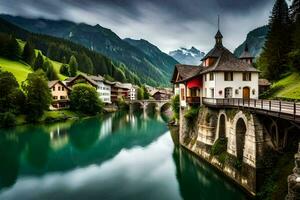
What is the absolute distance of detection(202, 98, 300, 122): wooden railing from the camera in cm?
1666

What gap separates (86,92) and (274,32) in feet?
202

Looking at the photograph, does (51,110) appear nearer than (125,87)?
Yes

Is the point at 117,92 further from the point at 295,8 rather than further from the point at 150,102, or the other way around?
the point at 295,8

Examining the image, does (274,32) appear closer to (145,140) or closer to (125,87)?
(145,140)

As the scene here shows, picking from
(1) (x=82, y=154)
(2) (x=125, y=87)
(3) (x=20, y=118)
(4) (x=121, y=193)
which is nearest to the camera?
(4) (x=121, y=193)

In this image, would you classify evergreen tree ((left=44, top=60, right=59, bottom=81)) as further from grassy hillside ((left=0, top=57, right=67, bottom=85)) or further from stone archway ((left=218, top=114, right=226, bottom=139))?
stone archway ((left=218, top=114, right=226, bottom=139))

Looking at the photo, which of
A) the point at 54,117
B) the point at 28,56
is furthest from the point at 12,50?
the point at 54,117

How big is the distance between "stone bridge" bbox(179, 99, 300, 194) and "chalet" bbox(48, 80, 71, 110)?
66.8m

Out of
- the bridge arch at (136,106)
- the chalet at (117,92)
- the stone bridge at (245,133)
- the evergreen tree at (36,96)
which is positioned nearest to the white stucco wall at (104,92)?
the chalet at (117,92)

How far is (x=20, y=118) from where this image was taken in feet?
234

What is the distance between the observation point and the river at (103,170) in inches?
984

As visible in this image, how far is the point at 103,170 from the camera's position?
3294cm

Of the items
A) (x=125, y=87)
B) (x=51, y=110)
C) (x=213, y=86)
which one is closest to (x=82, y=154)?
(x=213, y=86)

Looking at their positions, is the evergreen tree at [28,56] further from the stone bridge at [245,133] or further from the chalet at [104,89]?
the stone bridge at [245,133]
